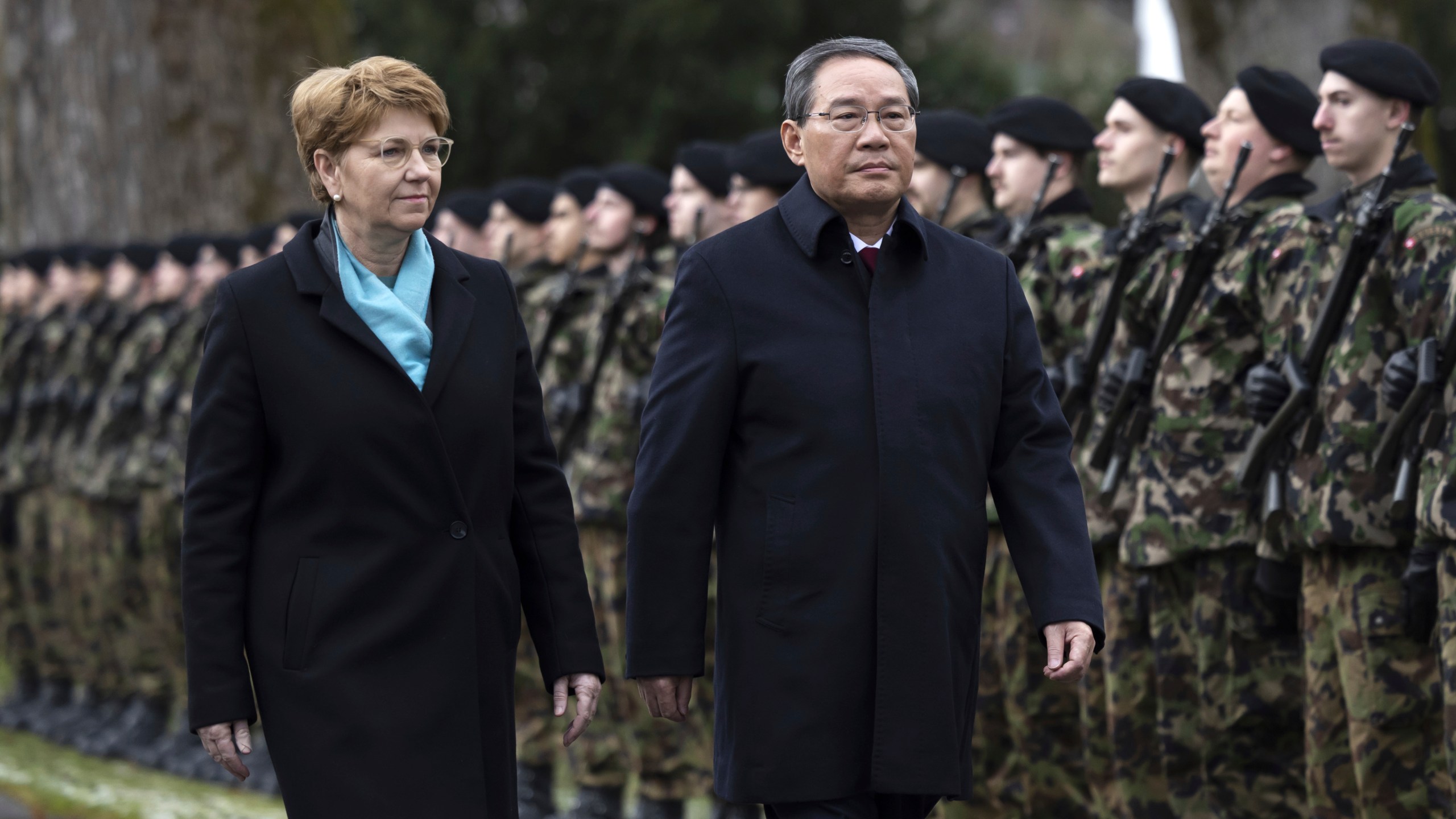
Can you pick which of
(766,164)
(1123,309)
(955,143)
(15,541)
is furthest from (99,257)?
(1123,309)

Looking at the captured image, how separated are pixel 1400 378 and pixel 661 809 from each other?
360cm

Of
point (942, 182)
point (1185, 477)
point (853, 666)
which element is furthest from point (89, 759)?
point (853, 666)

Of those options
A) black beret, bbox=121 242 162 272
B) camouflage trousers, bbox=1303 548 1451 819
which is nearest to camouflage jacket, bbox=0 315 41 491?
black beret, bbox=121 242 162 272

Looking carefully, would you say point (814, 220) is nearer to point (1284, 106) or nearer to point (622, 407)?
point (1284, 106)

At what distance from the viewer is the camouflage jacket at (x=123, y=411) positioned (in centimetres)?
1014

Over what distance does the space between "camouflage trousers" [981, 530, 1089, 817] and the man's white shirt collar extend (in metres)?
2.45

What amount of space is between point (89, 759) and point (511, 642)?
264 inches

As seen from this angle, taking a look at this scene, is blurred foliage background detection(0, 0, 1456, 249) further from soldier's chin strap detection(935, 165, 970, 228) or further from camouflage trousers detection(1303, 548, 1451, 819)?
camouflage trousers detection(1303, 548, 1451, 819)

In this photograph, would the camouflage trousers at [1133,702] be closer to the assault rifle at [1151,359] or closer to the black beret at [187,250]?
the assault rifle at [1151,359]

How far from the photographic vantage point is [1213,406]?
→ 17.5ft

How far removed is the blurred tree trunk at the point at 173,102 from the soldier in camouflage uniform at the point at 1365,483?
10.7 m

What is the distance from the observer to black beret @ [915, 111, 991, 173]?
6.48 m

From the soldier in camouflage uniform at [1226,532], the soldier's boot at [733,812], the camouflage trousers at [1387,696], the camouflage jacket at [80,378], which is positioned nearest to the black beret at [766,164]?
the soldier in camouflage uniform at [1226,532]

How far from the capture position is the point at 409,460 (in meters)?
3.50
